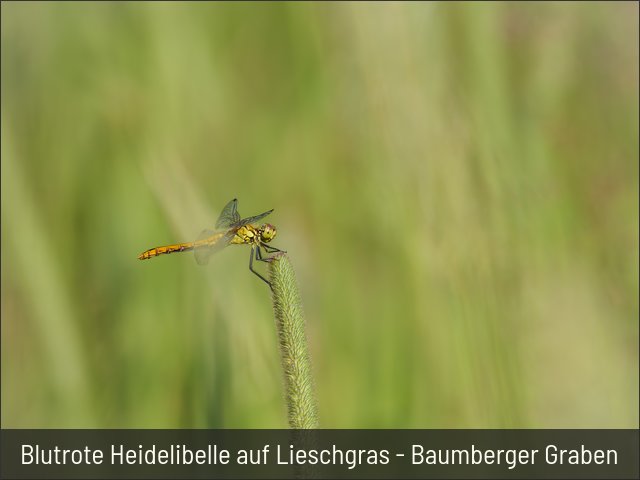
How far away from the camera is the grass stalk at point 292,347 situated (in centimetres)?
129

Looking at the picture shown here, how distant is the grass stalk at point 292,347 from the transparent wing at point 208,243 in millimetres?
974

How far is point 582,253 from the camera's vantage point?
3.23 meters

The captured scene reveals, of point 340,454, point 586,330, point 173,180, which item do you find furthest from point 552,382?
point 173,180

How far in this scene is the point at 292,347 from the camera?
1.36 meters

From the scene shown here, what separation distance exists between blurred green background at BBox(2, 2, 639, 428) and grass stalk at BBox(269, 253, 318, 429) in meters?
0.87

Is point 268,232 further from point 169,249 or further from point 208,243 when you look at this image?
point 169,249

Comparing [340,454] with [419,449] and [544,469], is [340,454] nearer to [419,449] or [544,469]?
[419,449]

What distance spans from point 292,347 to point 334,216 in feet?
6.25

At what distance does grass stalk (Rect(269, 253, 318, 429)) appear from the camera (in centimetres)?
129

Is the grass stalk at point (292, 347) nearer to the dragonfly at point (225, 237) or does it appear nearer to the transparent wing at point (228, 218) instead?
the dragonfly at point (225, 237)

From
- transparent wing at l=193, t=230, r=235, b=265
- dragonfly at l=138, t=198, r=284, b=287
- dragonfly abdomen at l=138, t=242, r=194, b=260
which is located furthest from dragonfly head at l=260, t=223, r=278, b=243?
dragonfly abdomen at l=138, t=242, r=194, b=260

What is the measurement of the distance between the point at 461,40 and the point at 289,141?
854 millimetres

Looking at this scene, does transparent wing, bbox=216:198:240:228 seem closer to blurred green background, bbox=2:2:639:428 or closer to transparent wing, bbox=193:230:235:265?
transparent wing, bbox=193:230:235:265

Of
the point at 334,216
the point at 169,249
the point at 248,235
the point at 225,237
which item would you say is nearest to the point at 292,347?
the point at 248,235
